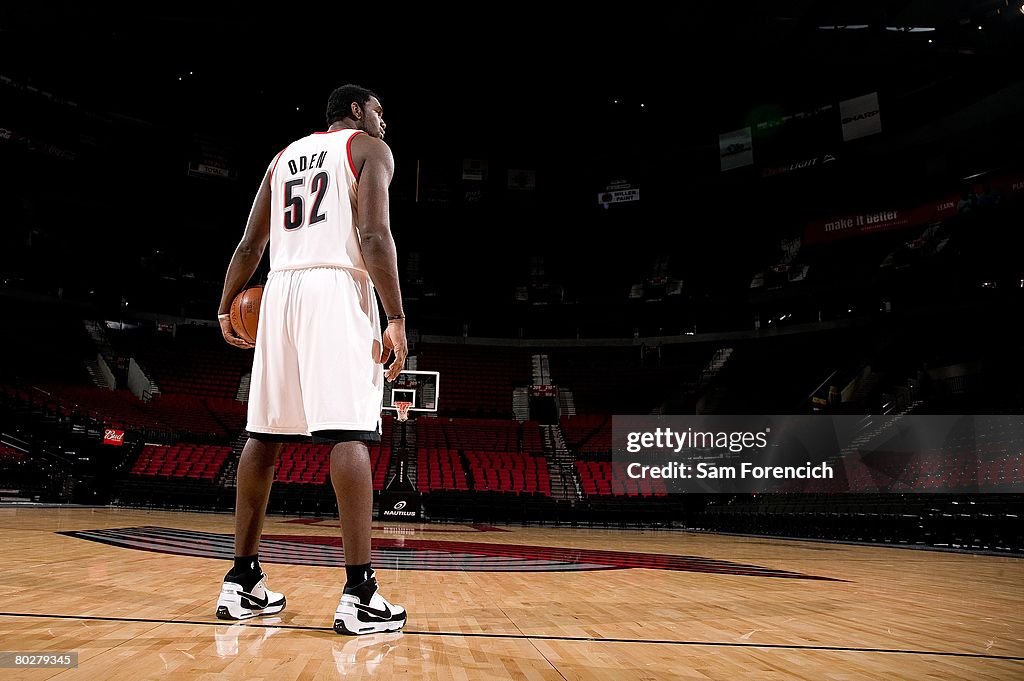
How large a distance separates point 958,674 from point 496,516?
13862mm

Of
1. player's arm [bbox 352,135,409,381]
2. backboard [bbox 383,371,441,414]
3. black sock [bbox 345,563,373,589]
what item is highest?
backboard [bbox 383,371,441,414]

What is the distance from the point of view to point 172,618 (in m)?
2.06

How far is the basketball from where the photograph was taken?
2.46m

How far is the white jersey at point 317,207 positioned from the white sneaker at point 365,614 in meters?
1.04

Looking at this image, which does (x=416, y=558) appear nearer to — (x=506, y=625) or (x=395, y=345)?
(x=506, y=625)

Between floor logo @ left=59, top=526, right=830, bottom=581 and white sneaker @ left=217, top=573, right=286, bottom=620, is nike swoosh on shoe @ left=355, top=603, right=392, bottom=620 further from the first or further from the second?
floor logo @ left=59, top=526, right=830, bottom=581

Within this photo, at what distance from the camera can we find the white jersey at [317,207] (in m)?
2.34

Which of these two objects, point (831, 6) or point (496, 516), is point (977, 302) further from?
point (496, 516)

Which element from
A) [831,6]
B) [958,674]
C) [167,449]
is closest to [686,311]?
[831,6]

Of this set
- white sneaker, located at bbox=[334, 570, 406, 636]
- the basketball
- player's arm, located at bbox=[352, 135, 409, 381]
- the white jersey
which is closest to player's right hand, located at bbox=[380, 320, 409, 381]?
player's arm, located at bbox=[352, 135, 409, 381]

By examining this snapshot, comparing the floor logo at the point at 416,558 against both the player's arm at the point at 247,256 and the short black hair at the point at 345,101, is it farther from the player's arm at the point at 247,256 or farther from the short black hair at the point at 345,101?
the short black hair at the point at 345,101

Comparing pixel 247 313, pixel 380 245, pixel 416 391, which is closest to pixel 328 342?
pixel 380 245

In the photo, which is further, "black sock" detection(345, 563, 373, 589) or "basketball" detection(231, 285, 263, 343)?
"basketball" detection(231, 285, 263, 343)

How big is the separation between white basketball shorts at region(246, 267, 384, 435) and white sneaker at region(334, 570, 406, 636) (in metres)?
0.48
